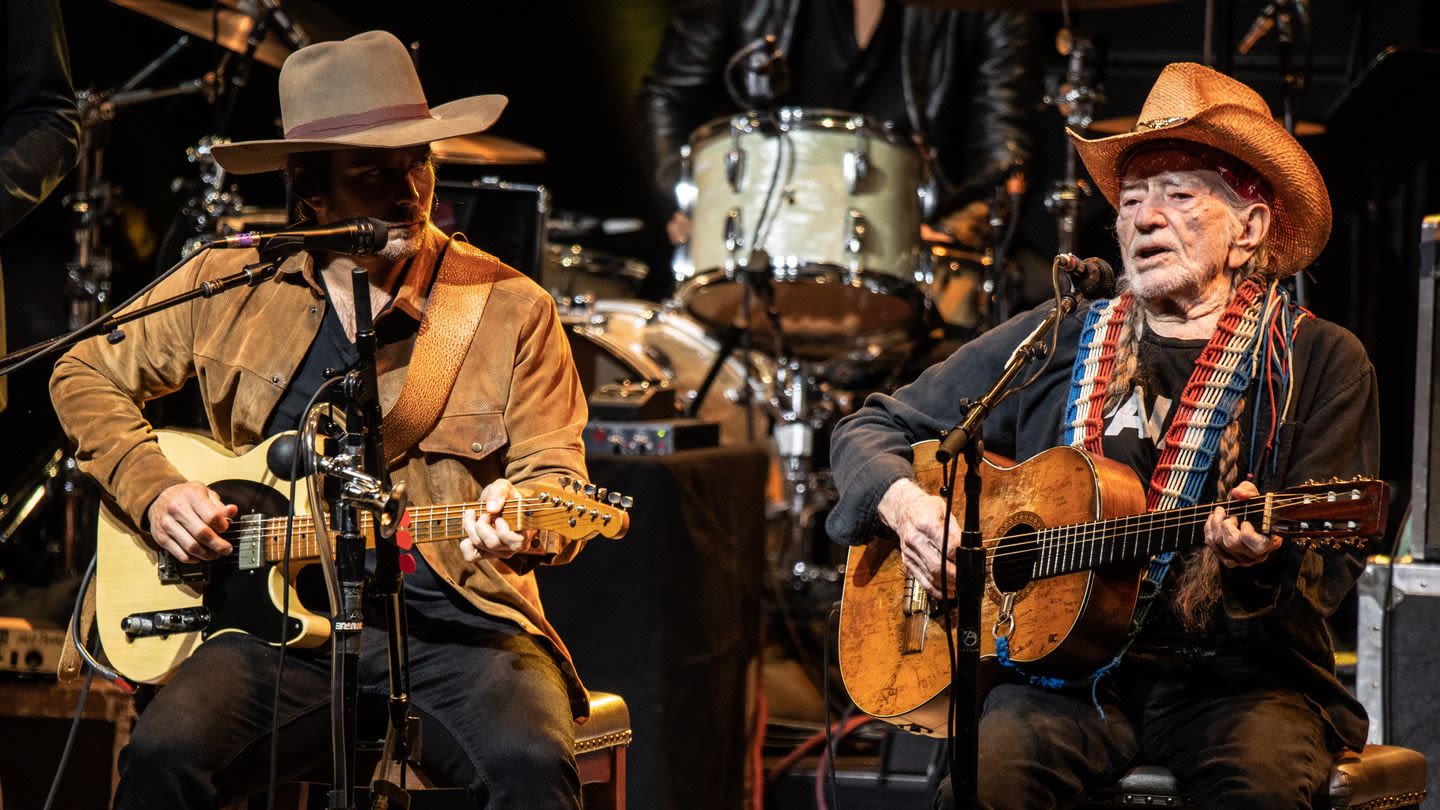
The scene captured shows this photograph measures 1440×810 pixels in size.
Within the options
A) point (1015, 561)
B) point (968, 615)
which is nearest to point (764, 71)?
point (1015, 561)

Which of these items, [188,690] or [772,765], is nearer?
[188,690]

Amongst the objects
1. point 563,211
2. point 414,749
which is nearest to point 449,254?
point 414,749

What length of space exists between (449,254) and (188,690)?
4.04 ft

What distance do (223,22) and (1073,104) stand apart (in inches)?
132

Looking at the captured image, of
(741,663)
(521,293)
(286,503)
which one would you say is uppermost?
(521,293)

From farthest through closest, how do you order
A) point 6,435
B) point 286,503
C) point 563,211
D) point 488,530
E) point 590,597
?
1. point 563,211
2. point 6,435
3. point 590,597
4. point 286,503
5. point 488,530

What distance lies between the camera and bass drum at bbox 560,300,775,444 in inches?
253

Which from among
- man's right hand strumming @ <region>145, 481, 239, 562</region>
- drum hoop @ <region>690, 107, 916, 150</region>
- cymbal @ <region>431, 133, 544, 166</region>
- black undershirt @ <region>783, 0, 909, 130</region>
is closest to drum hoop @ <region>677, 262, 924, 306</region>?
drum hoop @ <region>690, 107, 916, 150</region>

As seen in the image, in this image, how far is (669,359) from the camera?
6.61 meters

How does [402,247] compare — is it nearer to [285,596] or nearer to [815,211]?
[285,596]

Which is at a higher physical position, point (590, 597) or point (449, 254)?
point (449, 254)

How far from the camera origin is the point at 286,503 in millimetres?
3545

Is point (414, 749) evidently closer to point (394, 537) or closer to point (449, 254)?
point (394, 537)

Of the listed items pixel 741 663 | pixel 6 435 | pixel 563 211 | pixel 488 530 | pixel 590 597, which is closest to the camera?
pixel 488 530
